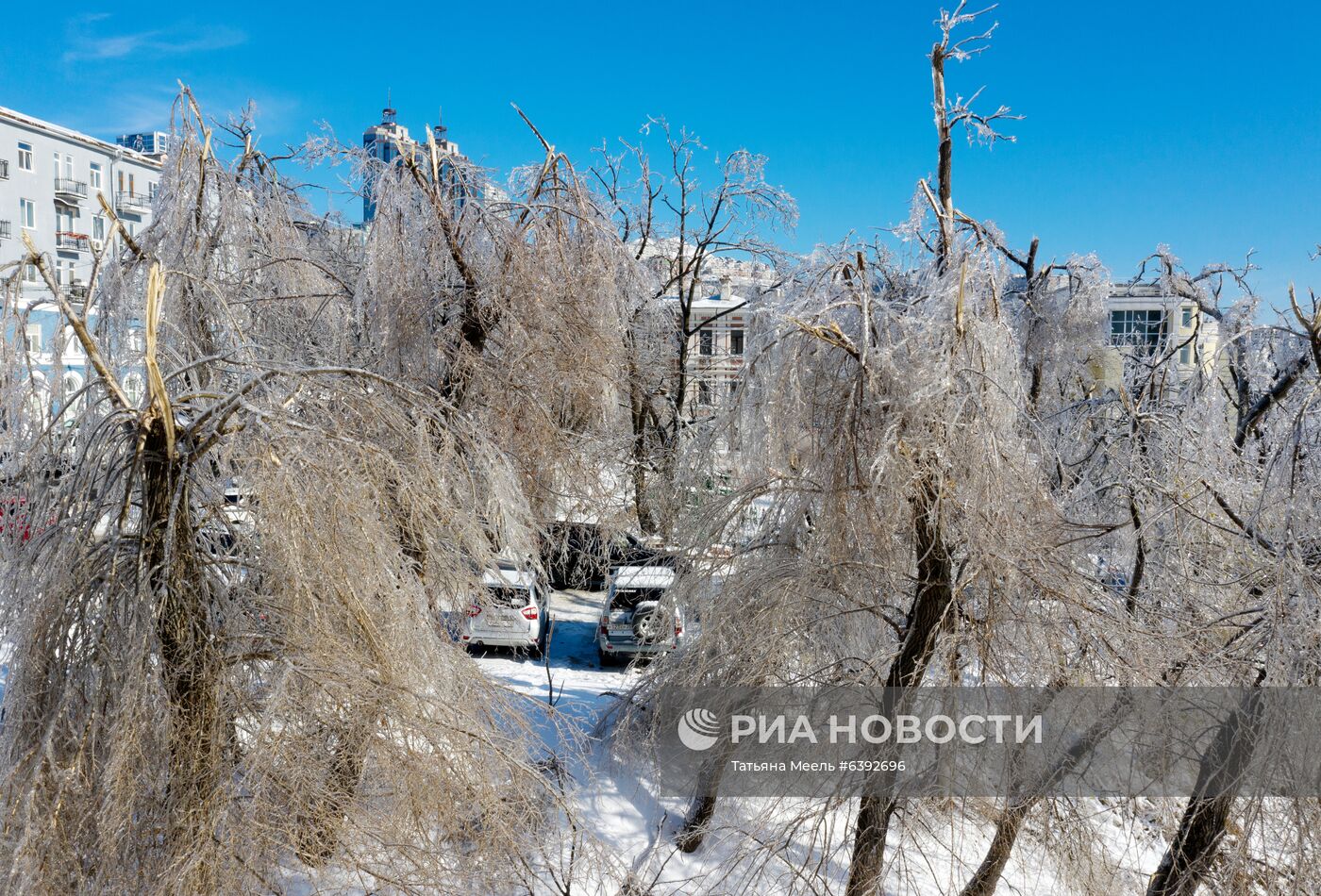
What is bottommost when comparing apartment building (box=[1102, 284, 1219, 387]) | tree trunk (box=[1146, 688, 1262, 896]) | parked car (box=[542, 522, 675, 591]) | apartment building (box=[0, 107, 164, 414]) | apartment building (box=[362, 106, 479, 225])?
tree trunk (box=[1146, 688, 1262, 896])

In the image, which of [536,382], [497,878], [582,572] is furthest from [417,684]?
[582,572]

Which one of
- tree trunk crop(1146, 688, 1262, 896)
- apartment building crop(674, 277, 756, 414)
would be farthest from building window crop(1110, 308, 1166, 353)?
tree trunk crop(1146, 688, 1262, 896)

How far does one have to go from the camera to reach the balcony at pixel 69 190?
36.4 metres

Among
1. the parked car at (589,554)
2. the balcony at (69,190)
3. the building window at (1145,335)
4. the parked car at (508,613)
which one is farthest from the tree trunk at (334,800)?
the balcony at (69,190)

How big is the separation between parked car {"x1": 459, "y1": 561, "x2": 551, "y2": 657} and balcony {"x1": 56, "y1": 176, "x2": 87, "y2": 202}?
33.9m

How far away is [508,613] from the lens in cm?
681

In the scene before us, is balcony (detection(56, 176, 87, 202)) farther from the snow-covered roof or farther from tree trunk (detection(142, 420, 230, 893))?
tree trunk (detection(142, 420, 230, 893))

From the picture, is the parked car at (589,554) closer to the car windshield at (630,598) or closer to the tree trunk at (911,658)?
the car windshield at (630,598)

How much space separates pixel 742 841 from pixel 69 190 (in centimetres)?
4119

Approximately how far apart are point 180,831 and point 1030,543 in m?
4.63

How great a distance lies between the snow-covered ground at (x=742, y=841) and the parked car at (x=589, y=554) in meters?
1.35

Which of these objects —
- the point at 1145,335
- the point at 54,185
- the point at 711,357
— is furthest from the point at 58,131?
the point at 1145,335

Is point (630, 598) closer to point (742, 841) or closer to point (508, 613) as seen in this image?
point (508, 613)

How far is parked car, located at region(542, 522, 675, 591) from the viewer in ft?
29.6
